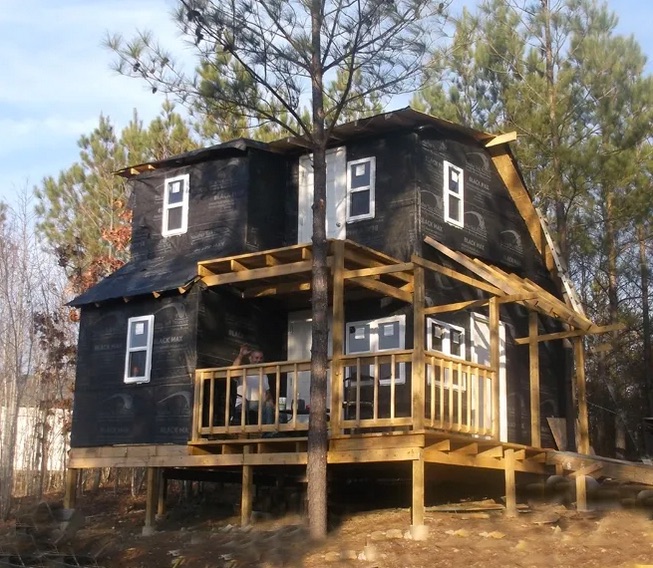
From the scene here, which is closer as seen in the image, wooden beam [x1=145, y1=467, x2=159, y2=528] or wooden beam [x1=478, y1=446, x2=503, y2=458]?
wooden beam [x1=478, y1=446, x2=503, y2=458]

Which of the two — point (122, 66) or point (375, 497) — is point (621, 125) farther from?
point (122, 66)

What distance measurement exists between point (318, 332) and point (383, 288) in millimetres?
1997

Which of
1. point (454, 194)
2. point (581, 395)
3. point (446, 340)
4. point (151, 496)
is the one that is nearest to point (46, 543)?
point (151, 496)

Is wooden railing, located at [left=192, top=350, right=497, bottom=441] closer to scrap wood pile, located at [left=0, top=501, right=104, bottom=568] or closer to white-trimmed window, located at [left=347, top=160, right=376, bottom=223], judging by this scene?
scrap wood pile, located at [left=0, top=501, right=104, bottom=568]

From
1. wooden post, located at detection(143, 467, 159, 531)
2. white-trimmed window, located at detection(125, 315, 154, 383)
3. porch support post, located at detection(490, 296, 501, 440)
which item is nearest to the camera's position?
porch support post, located at detection(490, 296, 501, 440)

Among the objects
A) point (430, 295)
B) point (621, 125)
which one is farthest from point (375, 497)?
point (621, 125)

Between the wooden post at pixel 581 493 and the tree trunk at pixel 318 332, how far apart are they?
4457 millimetres

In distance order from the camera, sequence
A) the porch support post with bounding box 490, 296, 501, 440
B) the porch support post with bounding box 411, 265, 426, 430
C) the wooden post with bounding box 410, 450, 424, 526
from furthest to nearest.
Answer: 1. the porch support post with bounding box 490, 296, 501, 440
2. the porch support post with bounding box 411, 265, 426, 430
3. the wooden post with bounding box 410, 450, 424, 526

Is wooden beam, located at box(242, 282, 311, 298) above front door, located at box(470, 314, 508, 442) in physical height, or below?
above

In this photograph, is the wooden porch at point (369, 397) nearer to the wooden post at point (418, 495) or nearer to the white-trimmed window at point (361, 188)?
the wooden post at point (418, 495)

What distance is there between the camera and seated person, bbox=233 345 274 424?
14.6 m

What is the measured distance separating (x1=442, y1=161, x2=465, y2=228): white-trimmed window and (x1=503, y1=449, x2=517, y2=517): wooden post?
14.9 feet

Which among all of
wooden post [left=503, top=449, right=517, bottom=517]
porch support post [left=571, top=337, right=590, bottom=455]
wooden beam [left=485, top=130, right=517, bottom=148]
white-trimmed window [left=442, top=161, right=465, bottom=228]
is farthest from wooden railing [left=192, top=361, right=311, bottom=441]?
wooden beam [left=485, top=130, right=517, bottom=148]

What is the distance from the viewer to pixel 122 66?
13.3 meters
